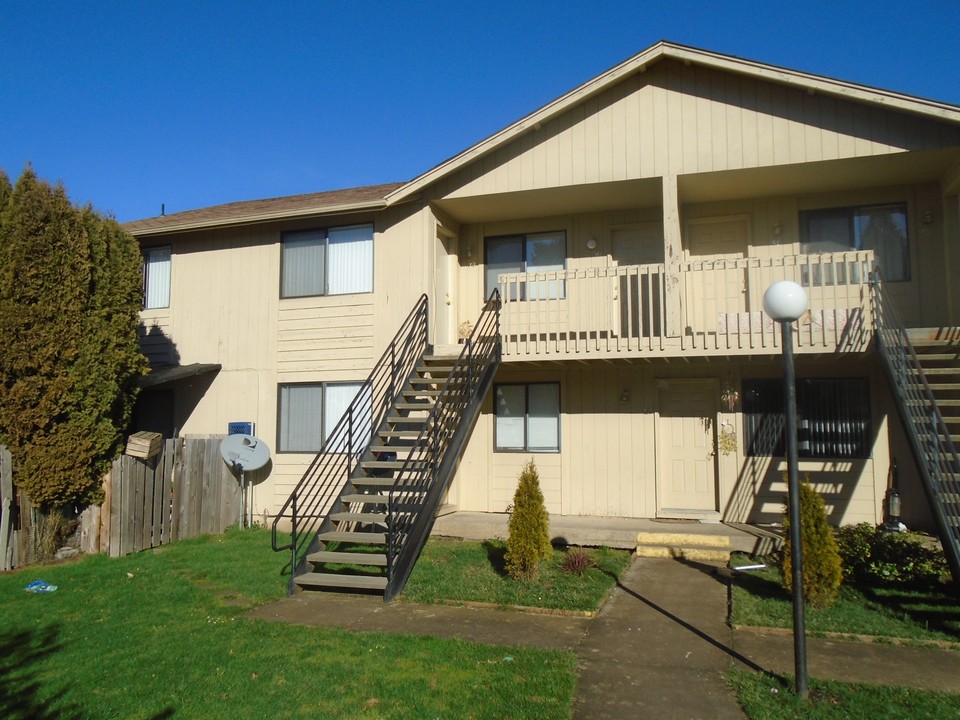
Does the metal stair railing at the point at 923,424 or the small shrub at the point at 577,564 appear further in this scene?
the small shrub at the point at 577,564

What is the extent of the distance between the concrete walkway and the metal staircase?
502 millimetres

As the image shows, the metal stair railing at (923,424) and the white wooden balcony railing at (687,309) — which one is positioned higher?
the white wooden balcony railing at (687,309)

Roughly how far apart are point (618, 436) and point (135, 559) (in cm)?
758

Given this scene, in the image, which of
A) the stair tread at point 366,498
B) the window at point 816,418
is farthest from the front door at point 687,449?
the stair tread at point 366,498

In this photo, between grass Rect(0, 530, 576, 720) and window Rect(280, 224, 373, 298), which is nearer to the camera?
grass Rect(0, 530, 576, 720)

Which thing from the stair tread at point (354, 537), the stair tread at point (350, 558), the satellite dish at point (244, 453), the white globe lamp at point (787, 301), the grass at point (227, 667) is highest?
the white globe lamp at point (787, 301)

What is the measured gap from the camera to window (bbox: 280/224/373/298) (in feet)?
43.4

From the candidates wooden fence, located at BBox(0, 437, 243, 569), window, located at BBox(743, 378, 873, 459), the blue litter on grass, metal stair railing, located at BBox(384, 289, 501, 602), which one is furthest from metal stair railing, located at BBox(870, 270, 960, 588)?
wooden fence, located at BBox(0, 437, 243, 569)

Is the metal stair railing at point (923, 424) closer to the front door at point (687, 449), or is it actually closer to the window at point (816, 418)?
the window at point (816, 418)

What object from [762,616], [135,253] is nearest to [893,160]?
[762,616]

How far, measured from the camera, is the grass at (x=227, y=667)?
5.57 meters

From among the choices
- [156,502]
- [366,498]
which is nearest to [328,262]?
[156,502]

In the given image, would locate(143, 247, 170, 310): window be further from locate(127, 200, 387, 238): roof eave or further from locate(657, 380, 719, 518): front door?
locate(657, 380, 719, 518): front door

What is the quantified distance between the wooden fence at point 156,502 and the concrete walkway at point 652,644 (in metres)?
3.72
